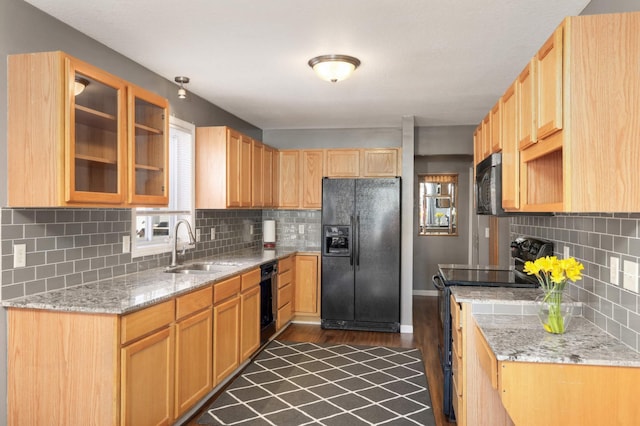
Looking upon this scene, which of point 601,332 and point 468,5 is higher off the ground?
point 468,5

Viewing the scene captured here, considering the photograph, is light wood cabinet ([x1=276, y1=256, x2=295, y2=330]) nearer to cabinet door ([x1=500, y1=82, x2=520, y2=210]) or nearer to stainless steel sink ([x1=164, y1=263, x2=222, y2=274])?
stainless steel sink ([x1=164, y1=263, x2=222, y2=274])

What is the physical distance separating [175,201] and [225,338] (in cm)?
138

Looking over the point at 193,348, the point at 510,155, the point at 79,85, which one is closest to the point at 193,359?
the point at 193,348

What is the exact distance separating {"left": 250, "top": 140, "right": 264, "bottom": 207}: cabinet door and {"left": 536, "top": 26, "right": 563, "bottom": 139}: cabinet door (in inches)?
132

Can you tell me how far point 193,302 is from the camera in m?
2.91

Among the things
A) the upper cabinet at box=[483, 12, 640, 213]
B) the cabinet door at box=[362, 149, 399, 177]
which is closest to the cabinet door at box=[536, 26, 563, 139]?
the upper cabinet at box=[483, 12, 640, 213]

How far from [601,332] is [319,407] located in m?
1.93

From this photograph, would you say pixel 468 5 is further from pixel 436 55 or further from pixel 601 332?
pixel 601 332

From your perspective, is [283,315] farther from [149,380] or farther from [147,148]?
[147,148]

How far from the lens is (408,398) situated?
3359mm

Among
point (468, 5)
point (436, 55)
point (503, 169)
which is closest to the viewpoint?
point (468, 5)

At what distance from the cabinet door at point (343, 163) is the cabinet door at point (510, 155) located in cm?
292

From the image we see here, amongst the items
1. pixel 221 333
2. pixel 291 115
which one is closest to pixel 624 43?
pixel 221 333

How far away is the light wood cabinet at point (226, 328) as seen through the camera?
10.8ft
